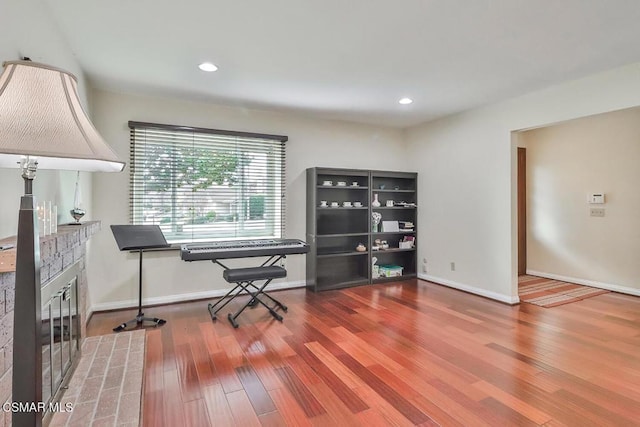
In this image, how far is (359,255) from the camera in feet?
16.5

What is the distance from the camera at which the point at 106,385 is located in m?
2.13

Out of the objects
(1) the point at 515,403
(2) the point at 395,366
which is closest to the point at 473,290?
(2) the point at 395,366

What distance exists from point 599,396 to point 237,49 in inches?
136

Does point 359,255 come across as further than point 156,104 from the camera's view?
Yes

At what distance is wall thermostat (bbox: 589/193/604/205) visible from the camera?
4.65m

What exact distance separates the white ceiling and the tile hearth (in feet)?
7.81

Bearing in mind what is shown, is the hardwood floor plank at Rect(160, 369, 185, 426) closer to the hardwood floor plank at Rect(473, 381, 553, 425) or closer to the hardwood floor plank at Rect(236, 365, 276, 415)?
the hardwood floor plank at Rect(236, 365, 276, 415)

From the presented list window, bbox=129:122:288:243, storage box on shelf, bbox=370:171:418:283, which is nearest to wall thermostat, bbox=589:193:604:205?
storage box on shelf, bbox=370:171:418:283

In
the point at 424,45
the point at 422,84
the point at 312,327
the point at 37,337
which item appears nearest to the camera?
the point at 37,337

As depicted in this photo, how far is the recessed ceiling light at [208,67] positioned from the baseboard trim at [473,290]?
3971 mm

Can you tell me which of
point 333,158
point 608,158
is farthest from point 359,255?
point 608,158

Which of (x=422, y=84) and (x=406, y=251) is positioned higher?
(x=422, y=84)

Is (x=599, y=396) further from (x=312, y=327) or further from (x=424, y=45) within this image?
(x=424, y=45)

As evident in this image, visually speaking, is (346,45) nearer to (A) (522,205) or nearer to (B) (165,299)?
(B) (165,299)
